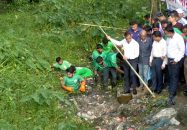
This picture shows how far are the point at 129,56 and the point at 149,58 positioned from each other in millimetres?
462

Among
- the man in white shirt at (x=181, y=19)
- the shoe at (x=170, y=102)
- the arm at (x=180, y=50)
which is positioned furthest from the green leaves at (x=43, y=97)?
the man in white shirt at (x=181, y=19)

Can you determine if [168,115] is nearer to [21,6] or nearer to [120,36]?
[120,36]

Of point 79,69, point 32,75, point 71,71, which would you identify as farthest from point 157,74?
point 32,75

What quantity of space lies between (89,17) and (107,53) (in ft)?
15.2

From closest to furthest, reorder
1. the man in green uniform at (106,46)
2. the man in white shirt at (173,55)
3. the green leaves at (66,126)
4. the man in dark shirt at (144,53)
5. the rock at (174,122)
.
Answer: the rock at (174,122), the green leaves at (66,126), the man in white shirt at (173,55), the man in dark shirt at (144,53), the man in green uniform at (106,46)

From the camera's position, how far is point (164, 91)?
10391mm

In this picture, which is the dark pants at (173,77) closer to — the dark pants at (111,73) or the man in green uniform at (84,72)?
the dark pants at (111,73)

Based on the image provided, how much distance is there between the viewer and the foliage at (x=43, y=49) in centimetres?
994

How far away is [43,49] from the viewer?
13289mm

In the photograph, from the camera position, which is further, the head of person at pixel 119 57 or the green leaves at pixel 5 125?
the head of person at pixel 119 57

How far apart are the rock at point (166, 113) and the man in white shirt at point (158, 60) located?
903mm

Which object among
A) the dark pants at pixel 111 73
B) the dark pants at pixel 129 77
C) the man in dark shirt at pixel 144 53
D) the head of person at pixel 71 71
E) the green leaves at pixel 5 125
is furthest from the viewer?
the dark pants at pixel 111 73

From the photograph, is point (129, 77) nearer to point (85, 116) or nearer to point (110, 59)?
point (110, 59)

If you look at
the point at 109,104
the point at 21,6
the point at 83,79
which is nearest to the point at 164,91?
the point at 109,104
